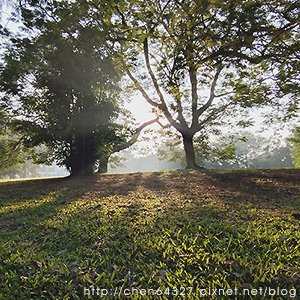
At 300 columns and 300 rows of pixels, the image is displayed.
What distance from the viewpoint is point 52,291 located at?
7.88 ft

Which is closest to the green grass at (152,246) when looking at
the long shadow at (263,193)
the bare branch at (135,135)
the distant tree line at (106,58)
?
the long shadow at (263,193)

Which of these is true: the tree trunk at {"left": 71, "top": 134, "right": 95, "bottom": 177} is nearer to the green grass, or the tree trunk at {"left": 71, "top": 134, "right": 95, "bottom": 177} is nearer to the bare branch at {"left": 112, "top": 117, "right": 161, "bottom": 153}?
the bare branch at {"left": 112, "top": 117, "right": 161, "bottom": 153}

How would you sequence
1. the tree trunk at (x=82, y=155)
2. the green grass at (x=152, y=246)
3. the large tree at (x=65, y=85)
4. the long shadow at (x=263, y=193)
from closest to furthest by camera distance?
the green grass at (x=152, y=246) < the long shadow at (x=263, y=193) < the large tree at (x=65, y=85) < the tree trunk at (x=82, y=155)

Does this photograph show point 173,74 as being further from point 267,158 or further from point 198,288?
point 267,158

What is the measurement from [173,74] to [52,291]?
21.9 ft

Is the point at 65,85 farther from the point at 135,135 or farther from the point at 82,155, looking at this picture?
the point at 135,135

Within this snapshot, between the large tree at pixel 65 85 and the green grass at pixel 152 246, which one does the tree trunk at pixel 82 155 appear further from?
the green grass at pixel 152 246

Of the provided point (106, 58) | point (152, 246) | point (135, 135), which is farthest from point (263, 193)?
point (135, 135)

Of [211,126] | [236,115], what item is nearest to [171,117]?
[211,126]

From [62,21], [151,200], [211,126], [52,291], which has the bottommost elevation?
[52,291]

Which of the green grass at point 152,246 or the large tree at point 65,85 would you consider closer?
the green grass at point 152,246

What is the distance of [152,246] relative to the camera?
3162mm

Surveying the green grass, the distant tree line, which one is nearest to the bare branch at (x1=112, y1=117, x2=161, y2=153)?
the distant tree line

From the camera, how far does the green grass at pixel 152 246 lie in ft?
8.02
